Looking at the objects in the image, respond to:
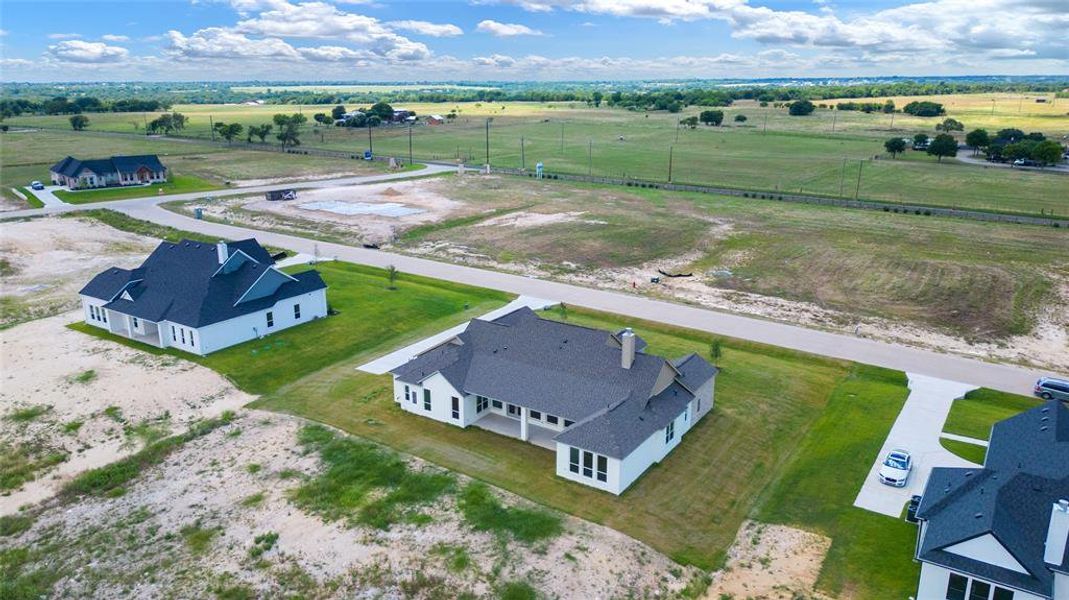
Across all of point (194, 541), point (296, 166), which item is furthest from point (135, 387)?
point (296, 166)

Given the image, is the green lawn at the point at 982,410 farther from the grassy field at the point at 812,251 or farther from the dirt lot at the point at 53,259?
the dirt lot at the point at 53,259

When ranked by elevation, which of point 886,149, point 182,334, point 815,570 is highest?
point 886,149

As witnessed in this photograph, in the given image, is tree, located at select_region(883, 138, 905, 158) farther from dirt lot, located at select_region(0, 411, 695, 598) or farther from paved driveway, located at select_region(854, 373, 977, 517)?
dirt lot, located at select_region(0, 411, 695, 598)

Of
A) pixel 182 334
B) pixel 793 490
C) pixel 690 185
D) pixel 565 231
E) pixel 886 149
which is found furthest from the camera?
pixel 886 149

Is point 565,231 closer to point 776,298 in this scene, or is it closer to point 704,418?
point 776,298

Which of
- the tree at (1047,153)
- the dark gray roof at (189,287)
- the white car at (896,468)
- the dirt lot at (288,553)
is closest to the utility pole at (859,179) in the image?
the tree at (1047,153)

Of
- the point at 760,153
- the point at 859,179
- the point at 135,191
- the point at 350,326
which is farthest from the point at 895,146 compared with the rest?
the point at 135,191

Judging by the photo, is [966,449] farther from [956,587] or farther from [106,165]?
[106,165]
